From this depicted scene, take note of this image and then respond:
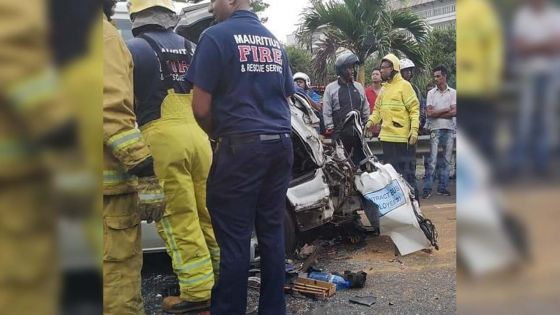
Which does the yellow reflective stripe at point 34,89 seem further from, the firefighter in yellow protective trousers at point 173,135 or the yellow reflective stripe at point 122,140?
the firefighter in yellow protective trousers at point 173,135

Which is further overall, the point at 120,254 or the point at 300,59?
the point at 300,59

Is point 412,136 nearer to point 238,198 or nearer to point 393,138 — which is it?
point 393,138

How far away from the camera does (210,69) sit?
9.84ft

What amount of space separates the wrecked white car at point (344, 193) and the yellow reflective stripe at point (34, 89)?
334cm

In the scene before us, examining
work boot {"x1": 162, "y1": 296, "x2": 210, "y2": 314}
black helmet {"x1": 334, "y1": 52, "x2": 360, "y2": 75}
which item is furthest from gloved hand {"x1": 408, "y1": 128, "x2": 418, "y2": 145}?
work boot {"x1": 162, "y1": 296, "x2": 210, "y2": 314}

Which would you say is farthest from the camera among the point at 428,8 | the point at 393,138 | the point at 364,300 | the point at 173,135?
the point at 428,8

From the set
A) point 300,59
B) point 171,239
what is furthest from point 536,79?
point 300,59

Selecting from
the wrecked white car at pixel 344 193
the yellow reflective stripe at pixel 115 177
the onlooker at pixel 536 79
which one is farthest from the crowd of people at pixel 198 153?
the onlooker at pixel 536 79

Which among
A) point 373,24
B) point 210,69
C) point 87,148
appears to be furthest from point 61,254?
point 373,24

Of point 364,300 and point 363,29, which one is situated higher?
point 363,29

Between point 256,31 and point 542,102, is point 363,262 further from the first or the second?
point 542,102

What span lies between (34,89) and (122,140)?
1348 millimetres

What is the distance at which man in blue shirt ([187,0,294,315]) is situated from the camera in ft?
9.95

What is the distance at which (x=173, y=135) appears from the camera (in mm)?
3486
